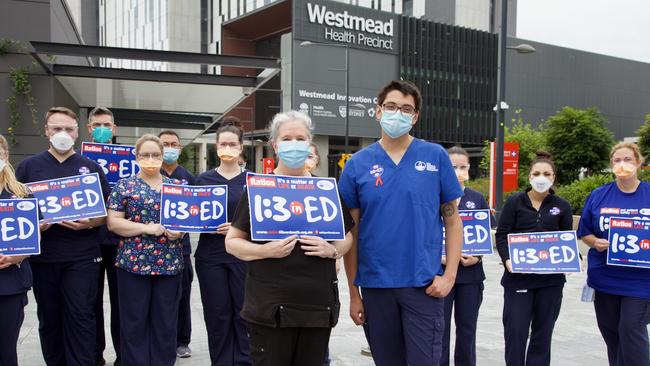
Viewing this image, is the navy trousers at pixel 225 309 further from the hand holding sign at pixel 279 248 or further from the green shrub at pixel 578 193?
the green shrub at pixel 578 193

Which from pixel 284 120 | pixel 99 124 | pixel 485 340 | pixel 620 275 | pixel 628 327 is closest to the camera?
pixel 284 120

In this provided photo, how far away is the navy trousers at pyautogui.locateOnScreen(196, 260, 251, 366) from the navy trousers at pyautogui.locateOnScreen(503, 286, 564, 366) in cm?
236

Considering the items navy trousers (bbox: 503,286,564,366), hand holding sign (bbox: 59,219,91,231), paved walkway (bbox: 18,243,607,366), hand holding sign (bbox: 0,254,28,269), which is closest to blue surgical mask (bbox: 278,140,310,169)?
hand holding sign (bbox: 0,254,28,269)

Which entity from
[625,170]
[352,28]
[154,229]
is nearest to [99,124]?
[154,229]

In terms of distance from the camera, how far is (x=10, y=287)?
4227 mm

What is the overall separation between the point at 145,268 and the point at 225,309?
838 mm

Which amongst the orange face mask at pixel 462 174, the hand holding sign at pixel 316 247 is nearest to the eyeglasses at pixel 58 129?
the hand holding sign at pixel 316 247

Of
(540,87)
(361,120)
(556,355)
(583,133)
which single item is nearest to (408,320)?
(556,355)

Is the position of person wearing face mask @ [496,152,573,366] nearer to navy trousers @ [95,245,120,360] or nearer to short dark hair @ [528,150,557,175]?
short dark hair @ [528,150,557,175]

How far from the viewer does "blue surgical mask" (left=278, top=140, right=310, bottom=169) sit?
11.4 ft

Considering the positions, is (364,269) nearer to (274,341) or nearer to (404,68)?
(274,341)

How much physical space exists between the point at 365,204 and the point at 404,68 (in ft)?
212

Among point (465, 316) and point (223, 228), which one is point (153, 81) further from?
point (465, 316)

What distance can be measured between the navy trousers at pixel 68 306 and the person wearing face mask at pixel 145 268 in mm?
329
